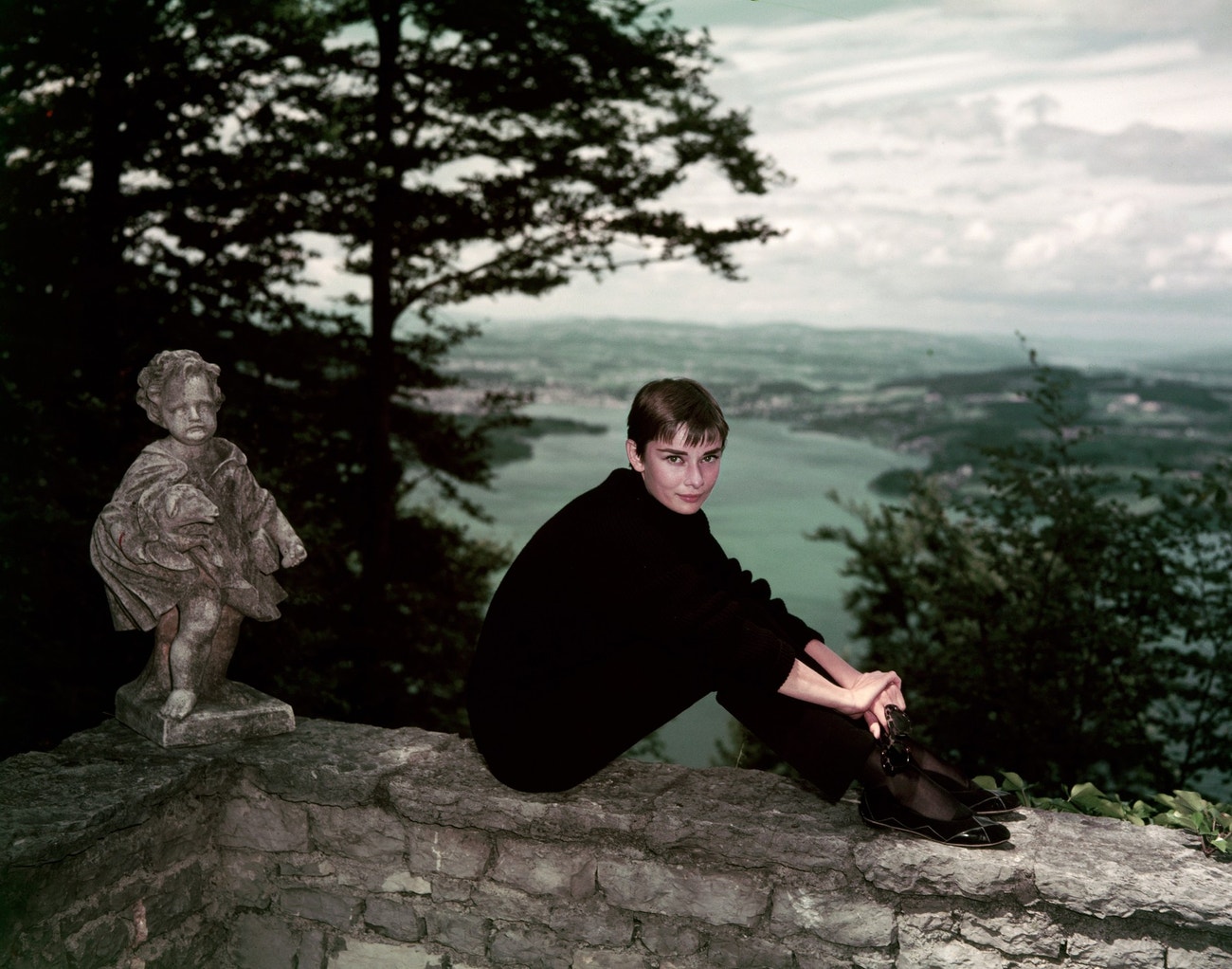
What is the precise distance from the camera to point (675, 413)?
218 cm

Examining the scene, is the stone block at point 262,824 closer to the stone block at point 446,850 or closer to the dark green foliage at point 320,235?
the stone block at point 446,850

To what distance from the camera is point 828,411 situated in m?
20.0

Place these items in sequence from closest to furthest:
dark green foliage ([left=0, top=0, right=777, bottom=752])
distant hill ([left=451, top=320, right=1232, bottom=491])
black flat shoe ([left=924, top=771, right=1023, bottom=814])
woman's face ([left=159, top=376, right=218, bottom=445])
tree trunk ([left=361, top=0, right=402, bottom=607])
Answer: black flat shoe ([left=924, top=771, right=1023, bottom=814]), woman's face ([left=159, top=376, right=218, bottom=445]), dark green foliage ([left=0, top=0, right=777, bottom=752]), tree trunk ([left=361, top=0, right=402, bottom=607]), distant hill ([left=451, top=320, right=1232, bottom=491])

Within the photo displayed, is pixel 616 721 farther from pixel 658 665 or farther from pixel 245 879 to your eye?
pixel 245 879

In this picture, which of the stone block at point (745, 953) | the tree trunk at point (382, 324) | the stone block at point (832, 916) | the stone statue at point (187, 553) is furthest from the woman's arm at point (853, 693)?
the tree trunk at point (382, 324)

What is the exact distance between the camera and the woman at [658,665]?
2.05m

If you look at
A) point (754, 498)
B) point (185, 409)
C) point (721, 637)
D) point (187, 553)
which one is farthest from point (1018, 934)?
point (754, 498)

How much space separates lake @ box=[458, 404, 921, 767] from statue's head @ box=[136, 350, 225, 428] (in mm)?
10330

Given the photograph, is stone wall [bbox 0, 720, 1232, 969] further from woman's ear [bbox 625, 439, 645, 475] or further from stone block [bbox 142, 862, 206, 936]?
woman's ear [bbox 625, 439, 645, 475]

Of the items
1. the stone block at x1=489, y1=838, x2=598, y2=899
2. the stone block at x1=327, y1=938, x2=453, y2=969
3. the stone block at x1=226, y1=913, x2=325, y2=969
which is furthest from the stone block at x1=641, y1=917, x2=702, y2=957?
the stone block at x1=226, y1=913, x2=325, y2=969

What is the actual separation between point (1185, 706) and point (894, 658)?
204 centimetres

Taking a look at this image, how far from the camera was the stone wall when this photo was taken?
75.6 inches

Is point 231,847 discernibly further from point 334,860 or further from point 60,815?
point 60,815

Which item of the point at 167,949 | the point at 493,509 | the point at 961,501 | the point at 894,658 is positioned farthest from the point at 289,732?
the point at 493,509
